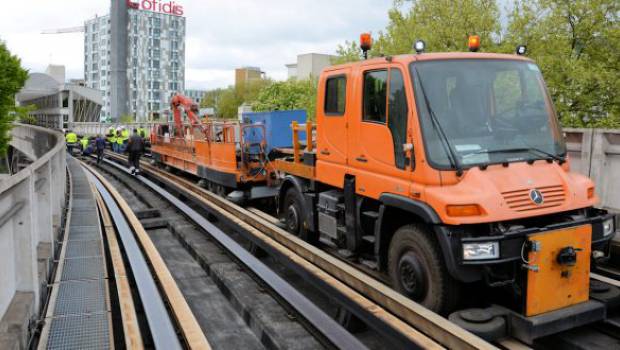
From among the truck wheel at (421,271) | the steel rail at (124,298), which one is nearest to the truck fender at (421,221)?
the truck wheel at (421,271)

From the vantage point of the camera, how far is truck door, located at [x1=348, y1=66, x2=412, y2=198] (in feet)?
17.6

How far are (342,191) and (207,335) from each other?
2.58 metres

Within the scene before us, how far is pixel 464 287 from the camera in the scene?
5.00 metres

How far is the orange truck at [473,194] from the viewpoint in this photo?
4531mm

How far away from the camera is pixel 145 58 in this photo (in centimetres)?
13312

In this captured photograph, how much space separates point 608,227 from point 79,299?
5262 millimetres

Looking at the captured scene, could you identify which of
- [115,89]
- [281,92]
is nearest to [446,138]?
[281,92]

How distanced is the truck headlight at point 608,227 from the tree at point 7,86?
2875cm

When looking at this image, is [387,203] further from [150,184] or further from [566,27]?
[566,27]

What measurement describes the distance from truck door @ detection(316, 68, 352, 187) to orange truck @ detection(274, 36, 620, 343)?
3.6 inches

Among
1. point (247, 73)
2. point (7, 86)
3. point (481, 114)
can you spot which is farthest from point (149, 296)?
point (247, 73)

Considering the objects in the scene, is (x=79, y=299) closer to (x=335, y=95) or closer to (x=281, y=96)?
(x=335, y=95)

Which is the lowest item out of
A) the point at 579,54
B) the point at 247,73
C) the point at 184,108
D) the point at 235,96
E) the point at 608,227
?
the point at 608,227

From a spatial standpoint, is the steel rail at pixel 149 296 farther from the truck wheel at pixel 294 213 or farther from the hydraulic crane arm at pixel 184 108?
the hydraulic crane arm at pixel 184 108
